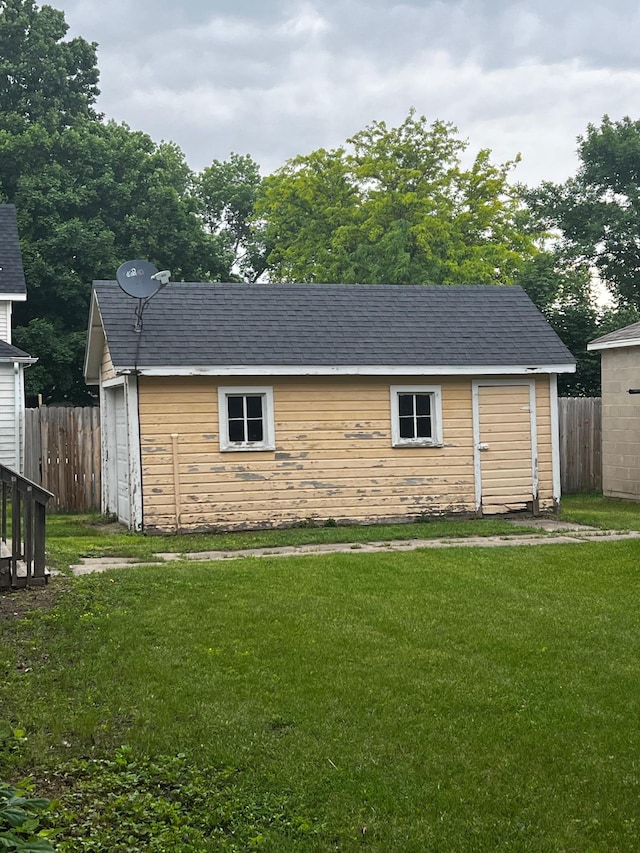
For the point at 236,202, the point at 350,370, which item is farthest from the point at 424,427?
the point at 236,202

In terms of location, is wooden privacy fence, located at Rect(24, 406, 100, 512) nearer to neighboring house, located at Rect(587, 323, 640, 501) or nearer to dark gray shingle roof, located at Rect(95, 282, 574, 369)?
dark gray shingle roof, located at Rect(95, 282, 574, 369)

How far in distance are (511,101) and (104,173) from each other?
15767 millimetres

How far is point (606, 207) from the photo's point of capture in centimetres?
3662

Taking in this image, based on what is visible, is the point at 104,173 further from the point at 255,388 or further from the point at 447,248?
the point at 255,388

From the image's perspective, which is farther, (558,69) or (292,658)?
(558,69)

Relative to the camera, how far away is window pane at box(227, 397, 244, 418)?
15086 mm

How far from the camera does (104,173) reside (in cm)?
3095

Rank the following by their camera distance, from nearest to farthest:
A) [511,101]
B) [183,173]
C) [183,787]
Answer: [183,787]
[511,101]
[183,173]

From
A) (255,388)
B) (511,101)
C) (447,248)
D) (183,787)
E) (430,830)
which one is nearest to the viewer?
(430,830)

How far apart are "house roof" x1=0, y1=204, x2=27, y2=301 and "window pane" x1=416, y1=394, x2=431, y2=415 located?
9.66 metres

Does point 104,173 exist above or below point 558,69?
above

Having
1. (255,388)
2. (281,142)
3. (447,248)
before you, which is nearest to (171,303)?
(255,388)

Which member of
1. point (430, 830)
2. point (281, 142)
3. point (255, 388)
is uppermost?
point (281, 142)

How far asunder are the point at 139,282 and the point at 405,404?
182 inches
